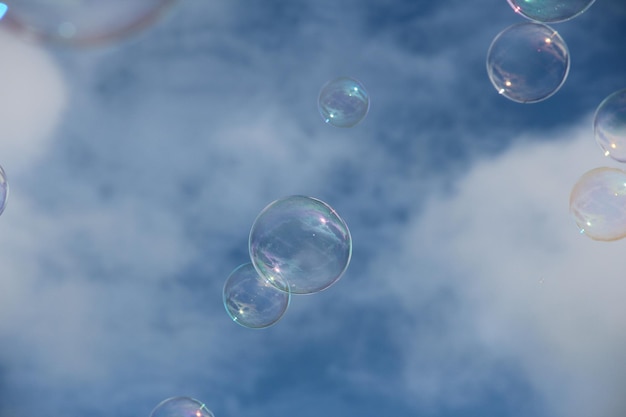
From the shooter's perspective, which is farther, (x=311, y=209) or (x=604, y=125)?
(x=604, y=125)

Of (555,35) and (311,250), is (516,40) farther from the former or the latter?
(311,250)

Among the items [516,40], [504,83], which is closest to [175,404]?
[504,83]

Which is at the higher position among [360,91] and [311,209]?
[360,91]

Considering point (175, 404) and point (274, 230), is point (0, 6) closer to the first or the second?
point (274, 230)

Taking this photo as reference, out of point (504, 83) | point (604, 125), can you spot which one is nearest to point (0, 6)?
point (504, 83)

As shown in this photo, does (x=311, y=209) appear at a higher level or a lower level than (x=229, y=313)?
lower

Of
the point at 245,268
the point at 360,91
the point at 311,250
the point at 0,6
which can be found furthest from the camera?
the point at 360,91

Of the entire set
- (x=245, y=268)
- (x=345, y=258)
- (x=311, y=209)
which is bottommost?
(x=345, y=258)

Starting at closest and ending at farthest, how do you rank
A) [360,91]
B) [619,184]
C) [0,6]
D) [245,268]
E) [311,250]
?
[0,6] < [311,250] < [619,184] < [245,268] < [360,91]

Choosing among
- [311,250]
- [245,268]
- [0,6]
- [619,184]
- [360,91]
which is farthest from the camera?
[360,91]
